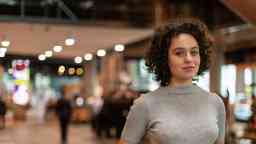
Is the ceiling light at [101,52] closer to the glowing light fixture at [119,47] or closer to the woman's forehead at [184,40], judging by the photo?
the glowing light fixture at [119,47]

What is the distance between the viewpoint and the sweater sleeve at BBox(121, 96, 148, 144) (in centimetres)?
189

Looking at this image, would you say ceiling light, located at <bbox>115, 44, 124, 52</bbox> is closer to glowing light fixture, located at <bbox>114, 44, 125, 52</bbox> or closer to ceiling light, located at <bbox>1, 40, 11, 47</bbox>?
glowing light fixture, located at <bbox>114, 44, 125, 52</bbox>

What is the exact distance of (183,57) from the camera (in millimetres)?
1900

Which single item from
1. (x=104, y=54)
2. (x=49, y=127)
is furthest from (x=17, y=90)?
(x=49, y=127)

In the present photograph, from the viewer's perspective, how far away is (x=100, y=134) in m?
12.1

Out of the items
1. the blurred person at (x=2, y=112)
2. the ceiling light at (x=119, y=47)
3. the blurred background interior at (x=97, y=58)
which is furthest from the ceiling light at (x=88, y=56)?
the ceiling light at (x=119, y=47)

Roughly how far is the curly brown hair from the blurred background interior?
8.56ft

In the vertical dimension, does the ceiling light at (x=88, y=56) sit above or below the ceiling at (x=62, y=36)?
below

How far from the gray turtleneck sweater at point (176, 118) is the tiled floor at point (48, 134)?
5.98m

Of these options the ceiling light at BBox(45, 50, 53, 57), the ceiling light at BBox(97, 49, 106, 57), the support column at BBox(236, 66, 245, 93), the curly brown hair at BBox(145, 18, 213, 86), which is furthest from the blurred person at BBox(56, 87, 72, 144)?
the curly brown hair at BBox(145, 18, 213, 86)

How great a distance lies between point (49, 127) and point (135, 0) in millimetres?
3966

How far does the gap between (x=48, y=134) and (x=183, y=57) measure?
964 cm

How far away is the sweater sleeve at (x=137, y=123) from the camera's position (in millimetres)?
1892

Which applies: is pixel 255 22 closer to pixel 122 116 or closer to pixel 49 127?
pixel 122 116
